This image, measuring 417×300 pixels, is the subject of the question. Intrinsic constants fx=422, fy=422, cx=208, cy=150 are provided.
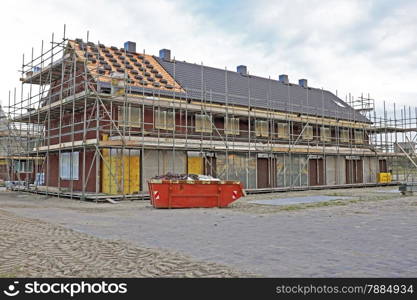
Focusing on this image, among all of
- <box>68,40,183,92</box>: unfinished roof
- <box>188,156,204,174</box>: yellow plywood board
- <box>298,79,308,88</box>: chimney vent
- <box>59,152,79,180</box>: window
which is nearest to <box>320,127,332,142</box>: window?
<box>298,79,308,88</box>: chimney vent

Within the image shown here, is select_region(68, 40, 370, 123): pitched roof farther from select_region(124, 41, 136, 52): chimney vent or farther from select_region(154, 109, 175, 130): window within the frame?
select_region(154, 109, 175, 130): window

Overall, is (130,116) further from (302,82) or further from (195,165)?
(302,82)

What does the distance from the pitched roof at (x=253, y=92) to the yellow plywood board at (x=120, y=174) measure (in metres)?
5.67

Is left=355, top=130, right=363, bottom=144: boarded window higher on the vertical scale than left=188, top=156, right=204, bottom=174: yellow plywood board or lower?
higher

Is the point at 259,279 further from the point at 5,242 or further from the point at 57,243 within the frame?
the point at 5,242

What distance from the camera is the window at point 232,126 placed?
1008 inches

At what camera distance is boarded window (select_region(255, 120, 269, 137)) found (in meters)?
27.6

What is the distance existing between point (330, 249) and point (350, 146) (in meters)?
26.6

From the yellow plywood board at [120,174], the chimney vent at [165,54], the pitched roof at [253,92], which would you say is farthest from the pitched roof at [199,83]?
the yellow plywood board at [120,174]

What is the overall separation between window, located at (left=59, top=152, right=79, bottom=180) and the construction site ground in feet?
29.4

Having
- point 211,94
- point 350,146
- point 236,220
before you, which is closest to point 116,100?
point 211,94

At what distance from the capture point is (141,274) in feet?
19.5

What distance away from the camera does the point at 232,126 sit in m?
26.2

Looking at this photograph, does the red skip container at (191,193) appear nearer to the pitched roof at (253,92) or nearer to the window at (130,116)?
the window at (130,116)
